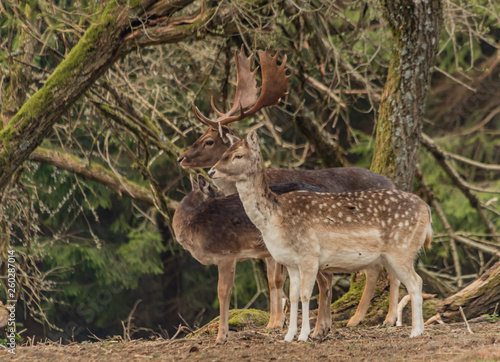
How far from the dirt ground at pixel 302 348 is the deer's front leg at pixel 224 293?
0.34 feet

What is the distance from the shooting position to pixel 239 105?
820cm

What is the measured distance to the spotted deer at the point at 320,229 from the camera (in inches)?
240

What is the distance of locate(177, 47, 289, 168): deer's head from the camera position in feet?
26.2

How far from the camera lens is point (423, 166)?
16.0 meters

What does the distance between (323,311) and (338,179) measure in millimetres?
2176

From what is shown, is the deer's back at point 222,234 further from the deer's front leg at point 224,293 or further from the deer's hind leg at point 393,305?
the deer's hind leg at point 393,305

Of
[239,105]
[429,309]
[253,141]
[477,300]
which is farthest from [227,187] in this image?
[477,300]

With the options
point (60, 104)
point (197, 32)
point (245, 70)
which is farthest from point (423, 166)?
point (60, 104)

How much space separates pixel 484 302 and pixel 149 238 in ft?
33.7

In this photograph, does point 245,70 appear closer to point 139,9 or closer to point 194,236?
point 139,9

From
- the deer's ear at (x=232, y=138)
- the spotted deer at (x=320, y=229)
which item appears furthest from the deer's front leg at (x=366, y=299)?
→ the deer's ear at (x=232, y=138)

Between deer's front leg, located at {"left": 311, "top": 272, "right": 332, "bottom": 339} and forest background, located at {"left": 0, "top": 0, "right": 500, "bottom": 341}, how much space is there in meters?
1.56

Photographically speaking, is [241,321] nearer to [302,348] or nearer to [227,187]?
[227,187]

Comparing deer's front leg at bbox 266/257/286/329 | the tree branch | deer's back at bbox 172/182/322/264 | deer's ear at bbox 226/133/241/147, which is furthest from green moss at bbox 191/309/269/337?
the tree branch
